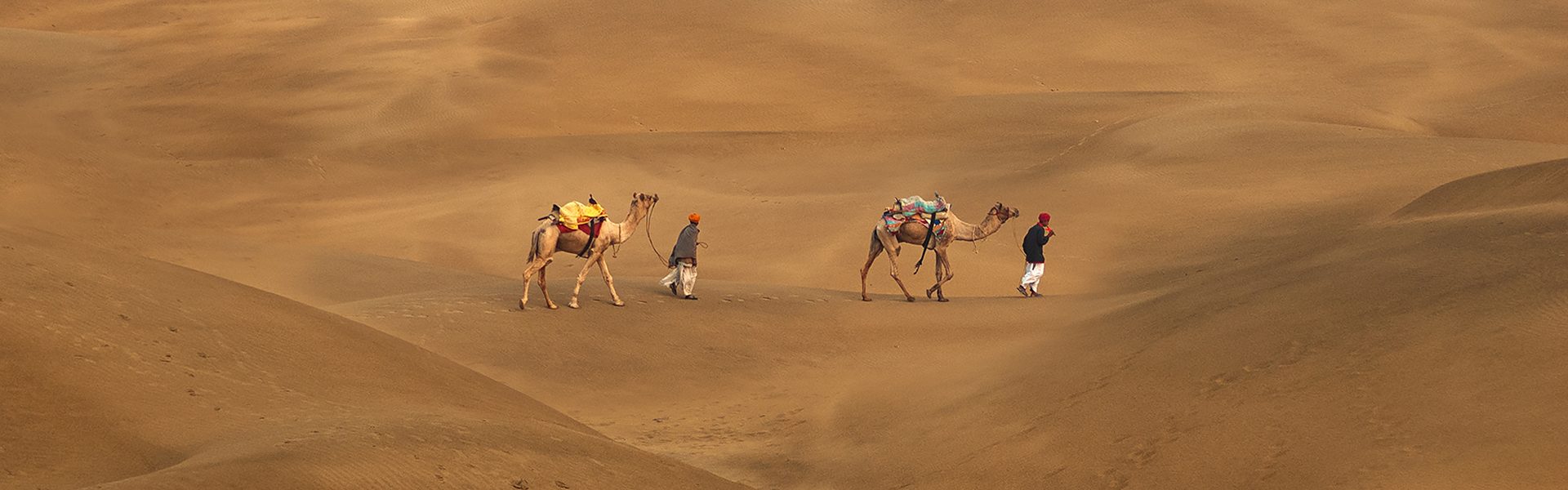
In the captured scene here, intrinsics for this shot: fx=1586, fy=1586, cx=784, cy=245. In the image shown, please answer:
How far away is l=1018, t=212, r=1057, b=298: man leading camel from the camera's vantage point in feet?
63.8

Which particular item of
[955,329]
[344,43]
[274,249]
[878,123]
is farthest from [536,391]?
[344,43]

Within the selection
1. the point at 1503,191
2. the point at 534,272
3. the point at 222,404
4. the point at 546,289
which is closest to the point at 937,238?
the point at 546,289

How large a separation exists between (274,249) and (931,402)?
506 inches

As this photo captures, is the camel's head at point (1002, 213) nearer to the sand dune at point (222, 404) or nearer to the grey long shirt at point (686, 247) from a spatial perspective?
the grey long shirt at point (686, 247)

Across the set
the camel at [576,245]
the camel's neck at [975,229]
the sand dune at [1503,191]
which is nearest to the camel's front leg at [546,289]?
the camel at [576,245]

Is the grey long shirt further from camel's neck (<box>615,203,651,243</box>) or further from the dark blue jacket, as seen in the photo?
the dark blue jacket

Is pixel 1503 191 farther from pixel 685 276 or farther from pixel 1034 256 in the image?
pixel 685 276

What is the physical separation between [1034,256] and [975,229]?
0.81m

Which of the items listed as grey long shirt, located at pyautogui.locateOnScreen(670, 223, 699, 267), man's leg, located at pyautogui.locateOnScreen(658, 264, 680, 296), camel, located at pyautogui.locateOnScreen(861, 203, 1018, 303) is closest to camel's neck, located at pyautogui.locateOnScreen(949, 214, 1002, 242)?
camel, located at pyautogui.locateOnScreen(861, 203, 1018, 303)

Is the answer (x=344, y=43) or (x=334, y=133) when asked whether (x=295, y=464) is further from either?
(x=344, y=43)

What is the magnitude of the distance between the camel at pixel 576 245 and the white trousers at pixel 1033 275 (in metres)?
4.87

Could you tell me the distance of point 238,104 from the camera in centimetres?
3591

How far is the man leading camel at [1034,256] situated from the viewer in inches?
765

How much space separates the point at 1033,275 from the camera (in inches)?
771
